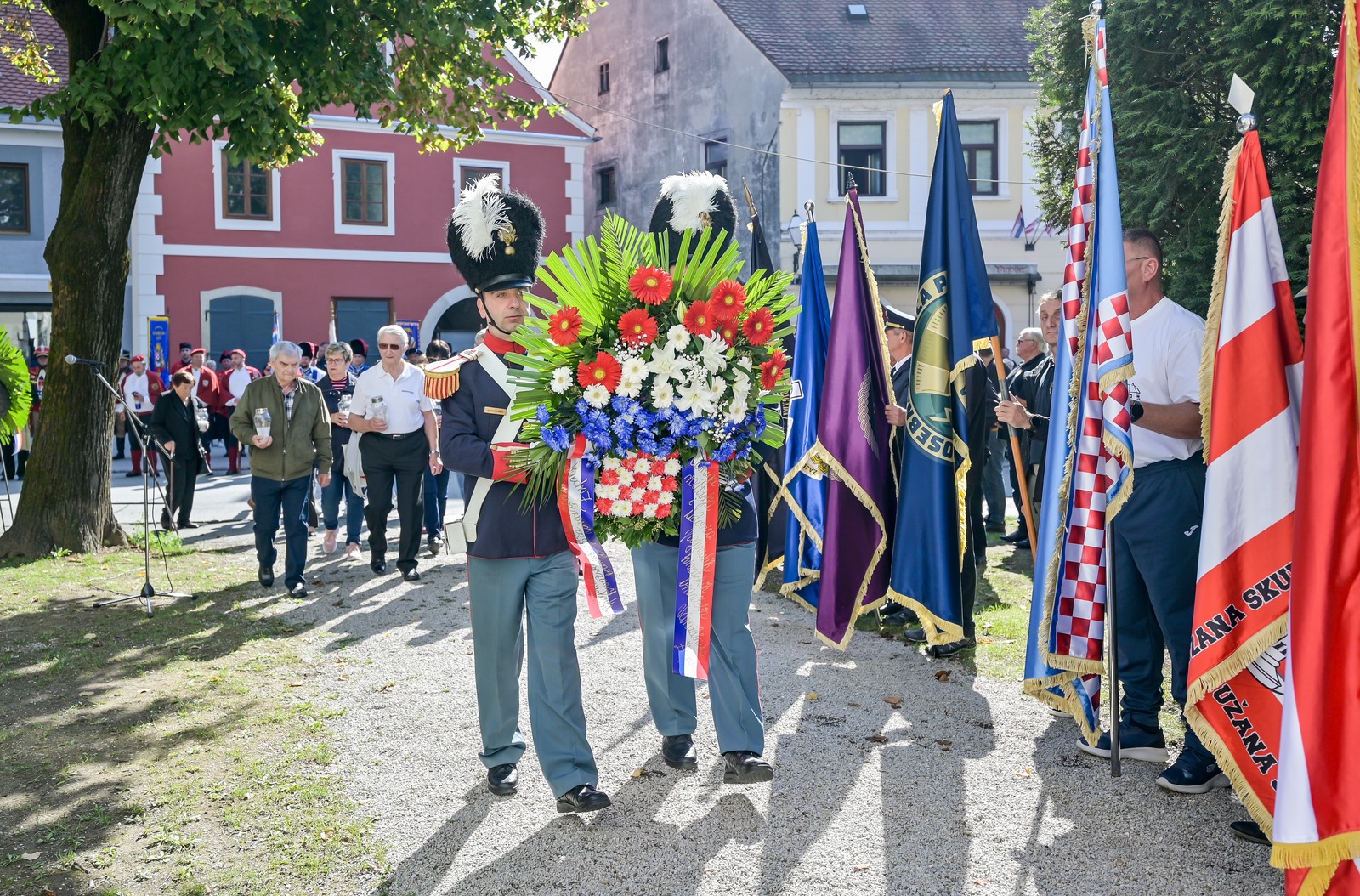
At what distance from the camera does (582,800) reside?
4.60 meters

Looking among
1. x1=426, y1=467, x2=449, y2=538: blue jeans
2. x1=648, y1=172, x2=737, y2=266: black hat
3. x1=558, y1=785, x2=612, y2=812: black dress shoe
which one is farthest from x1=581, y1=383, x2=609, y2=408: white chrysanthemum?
x1=426, y1=467, x2=449, y2=538: blue jeans

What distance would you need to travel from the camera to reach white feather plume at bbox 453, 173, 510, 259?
4.86 metres

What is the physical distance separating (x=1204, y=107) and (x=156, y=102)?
861 centimetres

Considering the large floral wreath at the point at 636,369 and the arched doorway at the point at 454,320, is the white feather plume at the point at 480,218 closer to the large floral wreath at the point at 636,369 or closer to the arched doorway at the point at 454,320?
the large floral wreath at the point at 636,369

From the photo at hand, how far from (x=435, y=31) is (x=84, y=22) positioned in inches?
128

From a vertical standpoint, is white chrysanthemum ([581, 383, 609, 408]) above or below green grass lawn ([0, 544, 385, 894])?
above

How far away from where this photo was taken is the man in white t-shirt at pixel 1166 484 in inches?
191

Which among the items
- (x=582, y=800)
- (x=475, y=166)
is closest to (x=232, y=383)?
(x=475, y=166)

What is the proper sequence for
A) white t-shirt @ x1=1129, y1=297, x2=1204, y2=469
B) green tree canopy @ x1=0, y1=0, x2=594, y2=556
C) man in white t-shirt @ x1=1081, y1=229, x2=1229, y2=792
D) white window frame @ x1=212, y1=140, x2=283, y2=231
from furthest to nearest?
white window frame @ x1=212, y1=140, x2=283, y2=231 < green tree canopy @ x1=0, y1=0, x2=594, y2=556 < white t-shirt @ x1=1129, y1=297, x2=1204, y2=469 < man in white t-shirt @ x1=1081, y1=229, x2=1229, y2=792

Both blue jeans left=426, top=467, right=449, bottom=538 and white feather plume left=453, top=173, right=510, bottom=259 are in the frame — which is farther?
blue jeans left=426, top=467, right=449, bottom=538

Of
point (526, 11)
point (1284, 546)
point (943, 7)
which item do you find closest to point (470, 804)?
point (1284, 546)

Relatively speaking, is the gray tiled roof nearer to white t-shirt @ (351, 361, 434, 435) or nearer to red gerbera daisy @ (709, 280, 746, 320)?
white t-shirt @ (351, 361, 434, 435)

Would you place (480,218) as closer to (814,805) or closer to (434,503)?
(814,805)

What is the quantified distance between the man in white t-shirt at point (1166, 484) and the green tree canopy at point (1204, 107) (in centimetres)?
522
